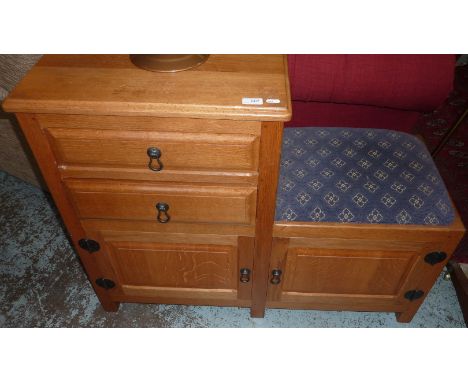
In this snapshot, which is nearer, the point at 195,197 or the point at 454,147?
the point at 195,197

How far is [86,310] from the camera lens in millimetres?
1390

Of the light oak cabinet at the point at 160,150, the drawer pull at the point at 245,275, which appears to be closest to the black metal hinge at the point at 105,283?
the light oak cabinet at the point at 160,150

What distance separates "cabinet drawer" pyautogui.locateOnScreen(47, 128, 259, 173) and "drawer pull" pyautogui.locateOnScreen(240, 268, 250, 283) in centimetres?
41

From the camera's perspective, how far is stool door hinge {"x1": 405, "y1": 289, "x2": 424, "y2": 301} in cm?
115

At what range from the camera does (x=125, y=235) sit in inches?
40.4

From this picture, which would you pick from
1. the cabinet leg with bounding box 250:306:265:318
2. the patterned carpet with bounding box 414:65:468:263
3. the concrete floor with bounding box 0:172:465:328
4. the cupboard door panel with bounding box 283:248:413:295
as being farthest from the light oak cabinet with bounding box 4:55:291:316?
the patterned carpet with bounding box 414:65:468:263

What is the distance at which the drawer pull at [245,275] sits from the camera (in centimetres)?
111

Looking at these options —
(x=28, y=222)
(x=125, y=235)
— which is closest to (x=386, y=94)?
(x=125, y=235)

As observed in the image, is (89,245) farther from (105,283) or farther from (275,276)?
(275,276)

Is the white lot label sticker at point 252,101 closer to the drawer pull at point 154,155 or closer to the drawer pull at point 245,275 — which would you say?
the drawer pull at point 154,155

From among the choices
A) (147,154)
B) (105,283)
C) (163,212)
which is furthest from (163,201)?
(105,283)

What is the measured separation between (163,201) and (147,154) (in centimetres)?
15

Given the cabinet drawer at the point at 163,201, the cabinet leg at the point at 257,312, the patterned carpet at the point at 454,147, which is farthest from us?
the patterned carpet at the point at 454,147

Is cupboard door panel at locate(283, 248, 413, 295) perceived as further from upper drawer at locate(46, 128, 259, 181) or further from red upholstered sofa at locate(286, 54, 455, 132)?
red upholstered sofa at locate(286, 54, 455, 132)
